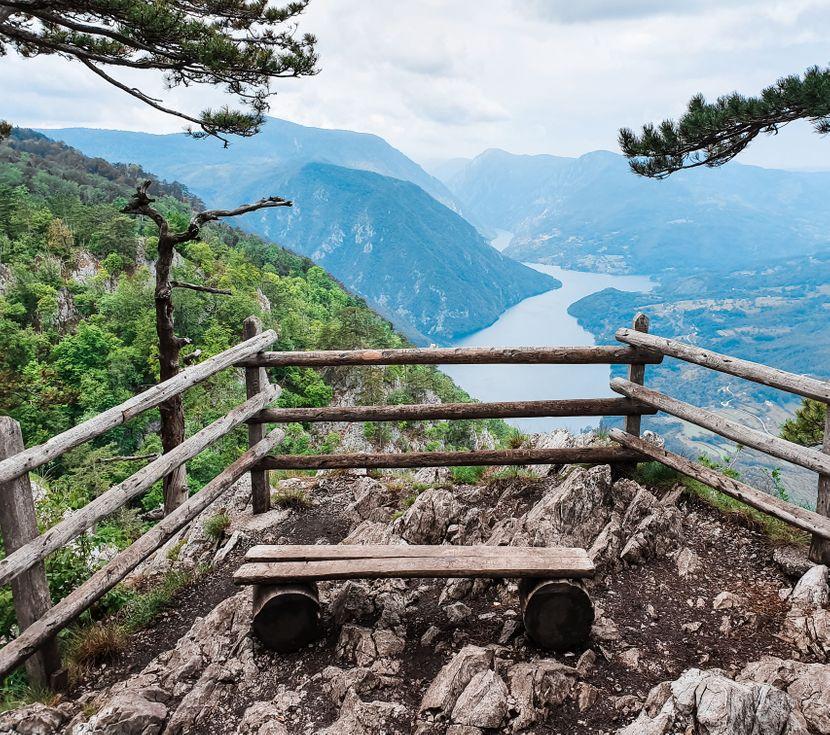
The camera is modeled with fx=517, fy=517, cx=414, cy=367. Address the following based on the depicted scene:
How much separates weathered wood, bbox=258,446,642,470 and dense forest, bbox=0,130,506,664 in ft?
16.1

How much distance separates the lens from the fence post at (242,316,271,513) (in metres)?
5.19

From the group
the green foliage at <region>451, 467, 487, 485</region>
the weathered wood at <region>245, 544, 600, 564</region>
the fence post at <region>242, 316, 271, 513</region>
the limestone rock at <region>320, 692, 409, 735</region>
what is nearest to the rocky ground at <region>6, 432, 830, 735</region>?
the limestone rock at <region>320, 692, 409, 735</region>

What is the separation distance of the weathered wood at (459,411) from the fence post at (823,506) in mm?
1590

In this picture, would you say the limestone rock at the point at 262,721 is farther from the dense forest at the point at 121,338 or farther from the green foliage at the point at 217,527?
the dense forest at the point at 121,338

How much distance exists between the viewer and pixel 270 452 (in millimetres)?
5562

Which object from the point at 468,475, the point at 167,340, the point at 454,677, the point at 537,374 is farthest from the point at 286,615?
the point at 537,374

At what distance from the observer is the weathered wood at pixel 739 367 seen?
366 cm

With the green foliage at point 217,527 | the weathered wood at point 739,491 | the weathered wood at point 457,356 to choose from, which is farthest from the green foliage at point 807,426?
the green foliage at point 217,527

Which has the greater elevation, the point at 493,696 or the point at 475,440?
the point at 493,696

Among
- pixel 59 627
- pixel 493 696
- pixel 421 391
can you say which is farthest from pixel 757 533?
pixel 421 391

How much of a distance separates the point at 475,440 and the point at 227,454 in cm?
1226

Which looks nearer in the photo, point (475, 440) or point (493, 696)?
point (493, 696)

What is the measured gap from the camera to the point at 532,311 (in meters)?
176

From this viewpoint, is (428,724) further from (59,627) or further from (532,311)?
(532,311)
